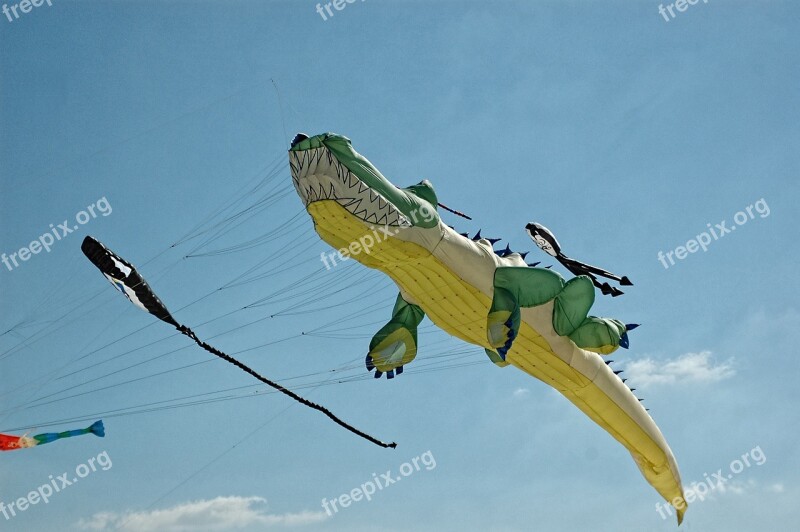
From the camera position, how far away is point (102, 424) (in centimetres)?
1265

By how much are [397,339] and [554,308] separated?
2.72 meters

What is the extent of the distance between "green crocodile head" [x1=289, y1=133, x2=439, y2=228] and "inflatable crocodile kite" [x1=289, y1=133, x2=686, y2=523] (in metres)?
0.01

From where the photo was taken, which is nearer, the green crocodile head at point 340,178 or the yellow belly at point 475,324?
the green crocodile head at point 340,178

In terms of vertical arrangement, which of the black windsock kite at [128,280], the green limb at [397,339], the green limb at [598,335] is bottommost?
the green limb at [598,335]

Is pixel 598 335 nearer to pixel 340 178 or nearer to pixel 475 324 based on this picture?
pixel 475 324

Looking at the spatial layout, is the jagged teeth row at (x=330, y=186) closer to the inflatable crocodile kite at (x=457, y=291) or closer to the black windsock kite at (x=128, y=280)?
the inflatable crocodile kite at (x=457, y=291)

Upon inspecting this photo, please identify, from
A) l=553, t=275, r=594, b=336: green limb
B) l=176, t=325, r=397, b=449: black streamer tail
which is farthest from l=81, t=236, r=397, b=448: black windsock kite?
l=553, t=275, r=594, b=336: green limb

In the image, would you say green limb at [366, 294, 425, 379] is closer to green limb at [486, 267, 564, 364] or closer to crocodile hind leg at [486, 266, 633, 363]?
crocodile hind leg at [486, 266, 633, 363]

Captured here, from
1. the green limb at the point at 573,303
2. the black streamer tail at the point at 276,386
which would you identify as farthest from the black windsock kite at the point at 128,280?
the green limb at the point at 573,303

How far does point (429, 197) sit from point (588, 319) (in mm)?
3932

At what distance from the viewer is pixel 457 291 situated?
50.9 feet

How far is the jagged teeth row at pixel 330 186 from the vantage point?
1373cm

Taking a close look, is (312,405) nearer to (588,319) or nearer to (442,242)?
(442,242)

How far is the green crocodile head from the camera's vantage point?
1373 cm
